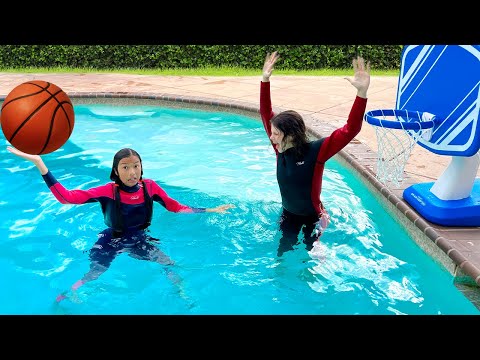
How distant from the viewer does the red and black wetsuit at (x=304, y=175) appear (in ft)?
14.2

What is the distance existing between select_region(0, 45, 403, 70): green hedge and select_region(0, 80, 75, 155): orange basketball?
1131 centimetres

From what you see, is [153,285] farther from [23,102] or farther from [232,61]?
[232,61]

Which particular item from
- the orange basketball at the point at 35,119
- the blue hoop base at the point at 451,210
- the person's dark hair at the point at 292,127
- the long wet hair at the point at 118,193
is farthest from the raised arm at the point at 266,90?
the blue hoop base at the point at 451,210

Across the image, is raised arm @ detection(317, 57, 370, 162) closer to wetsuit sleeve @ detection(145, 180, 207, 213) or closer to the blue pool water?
the blue pool water

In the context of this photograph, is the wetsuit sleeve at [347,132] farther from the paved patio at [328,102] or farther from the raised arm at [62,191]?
the raised arm at [62,191]

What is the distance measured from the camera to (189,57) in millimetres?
15297

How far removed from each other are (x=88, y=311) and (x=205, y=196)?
113 inches

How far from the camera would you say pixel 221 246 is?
225 inches

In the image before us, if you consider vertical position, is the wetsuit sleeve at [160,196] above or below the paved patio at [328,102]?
above

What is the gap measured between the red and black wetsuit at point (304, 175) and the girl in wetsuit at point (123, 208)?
665 mm

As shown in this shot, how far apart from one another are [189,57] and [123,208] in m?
11.6

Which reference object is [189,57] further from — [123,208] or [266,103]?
[123,208]

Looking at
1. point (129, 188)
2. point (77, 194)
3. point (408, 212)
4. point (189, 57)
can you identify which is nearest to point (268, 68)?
point (129, 188)

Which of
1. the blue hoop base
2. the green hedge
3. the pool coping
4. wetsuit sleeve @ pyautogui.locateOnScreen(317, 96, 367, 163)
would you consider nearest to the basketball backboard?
the blue hoop base
